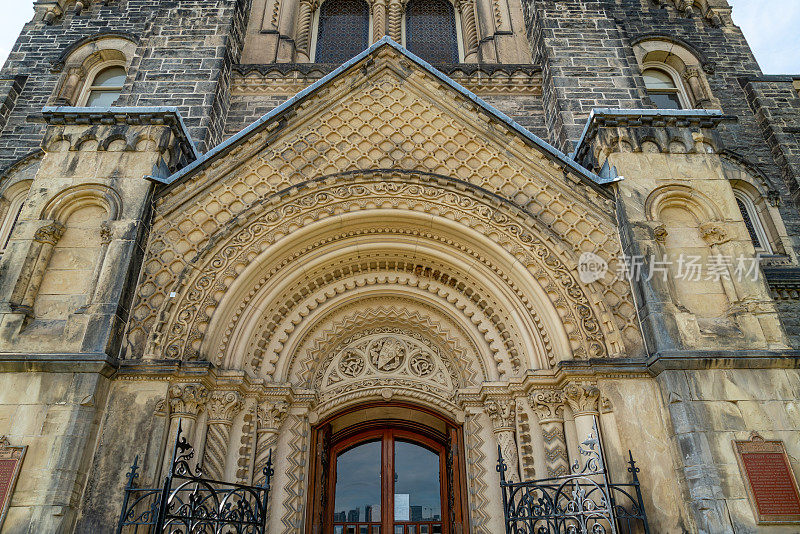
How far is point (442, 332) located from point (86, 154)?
6.26 m

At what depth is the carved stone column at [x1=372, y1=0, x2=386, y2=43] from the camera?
13.7 metres

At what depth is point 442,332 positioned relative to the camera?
28.6 ft

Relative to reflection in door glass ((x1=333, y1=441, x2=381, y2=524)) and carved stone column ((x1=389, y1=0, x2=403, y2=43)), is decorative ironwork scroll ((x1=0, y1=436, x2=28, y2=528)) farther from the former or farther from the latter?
carved stone column ((x1=389, y1=0, x2=403, y2=43))

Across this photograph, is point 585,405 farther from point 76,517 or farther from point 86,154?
point 86,154

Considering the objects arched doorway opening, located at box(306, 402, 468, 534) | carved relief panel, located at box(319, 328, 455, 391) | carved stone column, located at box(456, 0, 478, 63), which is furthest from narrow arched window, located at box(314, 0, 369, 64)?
arched doorway opening, located at box(306, 402, 468, 534)

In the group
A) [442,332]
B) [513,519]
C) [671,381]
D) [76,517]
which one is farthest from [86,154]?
[671,381]

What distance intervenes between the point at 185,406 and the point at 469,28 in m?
11.9

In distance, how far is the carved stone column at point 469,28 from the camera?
13.6 metres

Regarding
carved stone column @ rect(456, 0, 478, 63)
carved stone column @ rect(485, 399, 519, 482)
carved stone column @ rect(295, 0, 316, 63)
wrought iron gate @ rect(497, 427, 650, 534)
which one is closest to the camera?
wrought iron gate @ rect(497, 427, 650, 534)

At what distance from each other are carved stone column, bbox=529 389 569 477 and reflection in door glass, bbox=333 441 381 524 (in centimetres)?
285

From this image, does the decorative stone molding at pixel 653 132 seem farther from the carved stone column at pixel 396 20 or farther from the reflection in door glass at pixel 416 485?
the carved stone column at pixel 396 20

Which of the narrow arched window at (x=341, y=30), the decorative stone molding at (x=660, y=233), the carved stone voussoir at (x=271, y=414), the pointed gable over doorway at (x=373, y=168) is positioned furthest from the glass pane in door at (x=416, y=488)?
the narrow arched window at (x=341, y=30)

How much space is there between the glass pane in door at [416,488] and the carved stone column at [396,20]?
10.3 metres

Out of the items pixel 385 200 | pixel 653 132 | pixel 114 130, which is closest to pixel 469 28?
pixel 653 132
